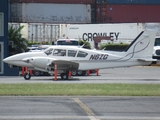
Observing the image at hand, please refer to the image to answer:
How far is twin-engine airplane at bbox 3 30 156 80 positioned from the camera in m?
27.0

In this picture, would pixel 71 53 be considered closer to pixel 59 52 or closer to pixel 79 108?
pixel 59 52

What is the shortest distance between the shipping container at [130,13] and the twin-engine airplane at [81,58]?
63.3ft

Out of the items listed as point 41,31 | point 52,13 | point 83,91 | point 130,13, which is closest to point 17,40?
point 52,13

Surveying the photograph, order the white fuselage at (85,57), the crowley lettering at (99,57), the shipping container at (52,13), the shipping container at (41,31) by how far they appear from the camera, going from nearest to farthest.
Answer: the white fuselage at (85,57) < the crowley lettering at (99,57) < the shipping container at (52,13) < the shipping container at (41,31)

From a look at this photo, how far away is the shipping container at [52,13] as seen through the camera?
42688 mm

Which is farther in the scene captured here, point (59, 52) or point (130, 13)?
point (130, 13)

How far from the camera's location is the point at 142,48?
2869 centimetres

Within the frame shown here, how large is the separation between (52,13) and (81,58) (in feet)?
55.2

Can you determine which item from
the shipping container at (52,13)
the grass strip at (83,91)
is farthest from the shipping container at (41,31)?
the grass strip at (83,91)

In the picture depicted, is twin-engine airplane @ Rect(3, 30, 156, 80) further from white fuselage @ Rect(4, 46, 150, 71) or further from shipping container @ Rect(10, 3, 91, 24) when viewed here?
shipping container @ Rect(10, 3, 91, 24)

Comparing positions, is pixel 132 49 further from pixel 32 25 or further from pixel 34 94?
pixel 32 25

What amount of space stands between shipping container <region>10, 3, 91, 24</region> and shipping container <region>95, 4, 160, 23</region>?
11.2 feet

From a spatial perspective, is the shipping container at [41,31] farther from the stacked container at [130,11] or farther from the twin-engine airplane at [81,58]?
the twin-engine airplane at [81,58]

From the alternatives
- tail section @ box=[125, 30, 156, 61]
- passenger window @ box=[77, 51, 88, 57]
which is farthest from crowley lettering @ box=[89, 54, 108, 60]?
tail section @ box=[125, 30, 156, 61]
